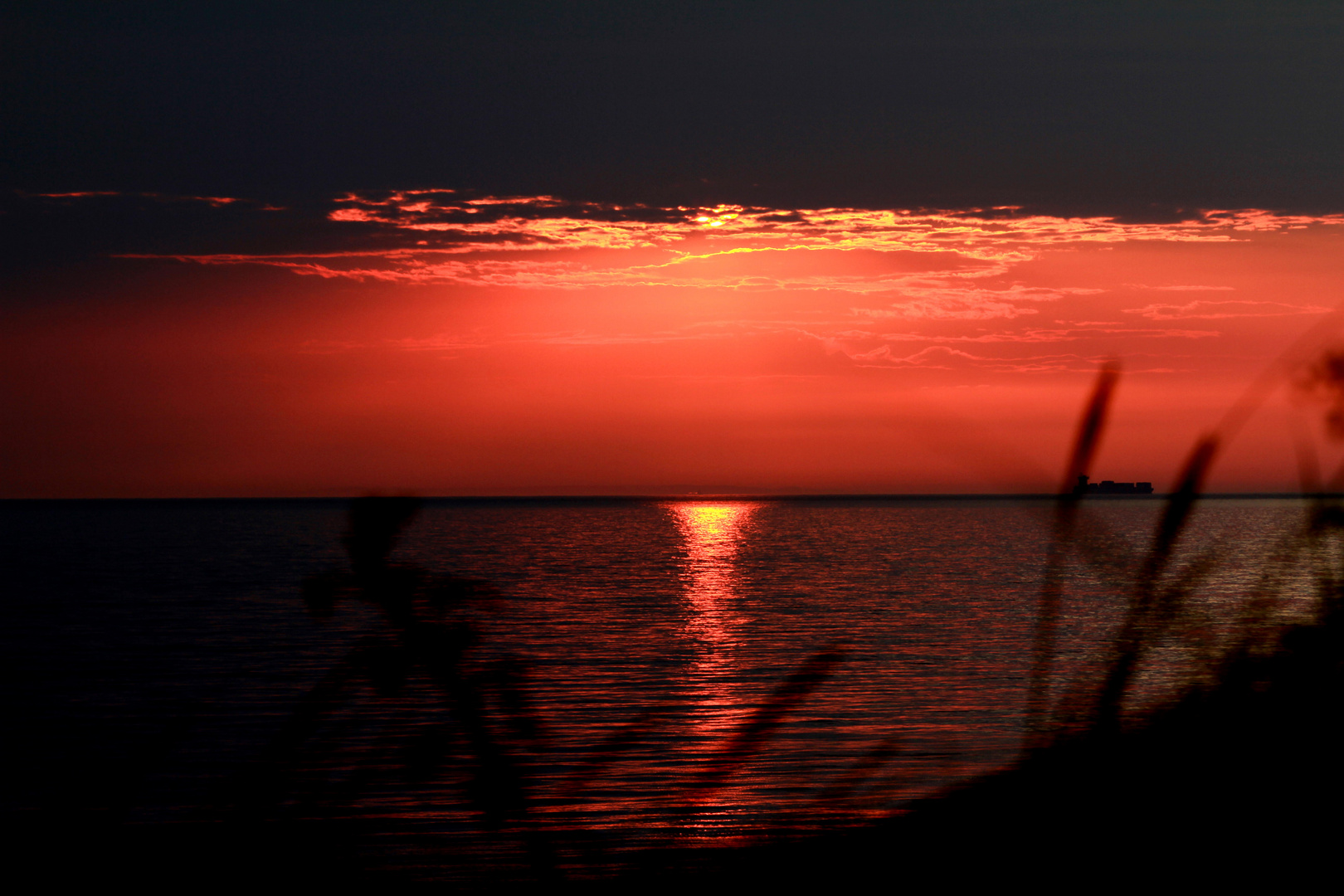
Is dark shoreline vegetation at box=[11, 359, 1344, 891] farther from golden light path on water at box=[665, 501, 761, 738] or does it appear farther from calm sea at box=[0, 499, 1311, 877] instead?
golden light path on water at box=[665, 501, 761, 738]

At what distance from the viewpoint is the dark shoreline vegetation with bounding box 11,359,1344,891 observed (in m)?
2.29

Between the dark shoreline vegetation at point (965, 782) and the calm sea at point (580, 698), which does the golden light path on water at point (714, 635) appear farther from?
the dark shoreline vegetation at point (965, 782)

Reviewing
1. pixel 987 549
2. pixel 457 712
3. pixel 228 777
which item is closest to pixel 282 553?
pixel 987 549

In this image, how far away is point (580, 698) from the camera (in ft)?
99.6

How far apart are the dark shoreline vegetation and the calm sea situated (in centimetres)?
5

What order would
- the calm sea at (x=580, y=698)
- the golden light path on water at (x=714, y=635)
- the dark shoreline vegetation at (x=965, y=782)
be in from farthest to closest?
the golden light path on water at (x=714, y=635) → the calm sea at (x=580, y=698) → the dark shoreline vegetation at (x=965, y=782)

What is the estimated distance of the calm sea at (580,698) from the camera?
5.79 metres

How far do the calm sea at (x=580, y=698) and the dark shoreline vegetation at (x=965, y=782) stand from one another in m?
0.05

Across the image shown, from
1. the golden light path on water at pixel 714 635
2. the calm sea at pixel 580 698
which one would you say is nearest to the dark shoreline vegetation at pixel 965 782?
the calm sea at pixel 580 698

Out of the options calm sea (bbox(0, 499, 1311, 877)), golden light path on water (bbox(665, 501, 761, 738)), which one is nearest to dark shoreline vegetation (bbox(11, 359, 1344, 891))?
calm sea (bbox(0, 499, 1311, 877))

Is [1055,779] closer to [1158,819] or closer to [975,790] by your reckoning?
[975,790]

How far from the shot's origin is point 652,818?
710 inches

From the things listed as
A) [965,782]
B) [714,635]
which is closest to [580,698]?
[965,782]

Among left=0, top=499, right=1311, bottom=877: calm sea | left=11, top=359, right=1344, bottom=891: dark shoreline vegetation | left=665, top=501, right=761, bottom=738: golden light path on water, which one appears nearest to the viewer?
left=11, top=359, right=1344, bottom=891: dark shoreline vegetation
